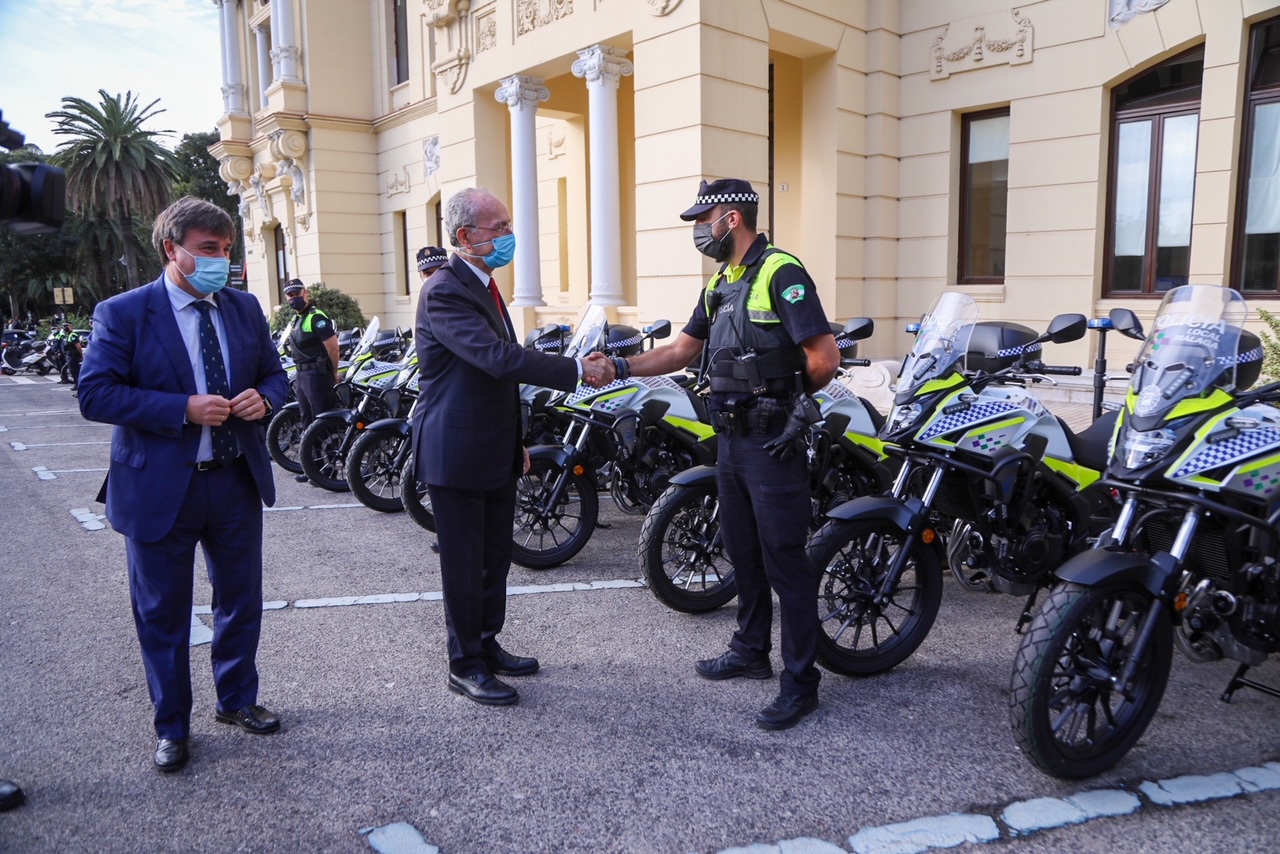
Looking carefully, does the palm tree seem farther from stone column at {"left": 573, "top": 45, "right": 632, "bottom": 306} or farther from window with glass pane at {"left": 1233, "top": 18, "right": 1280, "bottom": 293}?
window with glass pane at {"left": 1233, "top": 18, "right": 1280, "bottom": 293}

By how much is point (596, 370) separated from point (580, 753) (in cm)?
140

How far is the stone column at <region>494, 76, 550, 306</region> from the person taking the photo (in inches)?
479

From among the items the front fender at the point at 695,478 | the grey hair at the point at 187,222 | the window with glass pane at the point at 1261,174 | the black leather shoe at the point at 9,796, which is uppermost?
the window with glass pane at the point at 1261,174

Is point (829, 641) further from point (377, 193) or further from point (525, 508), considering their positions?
point (377, 193)

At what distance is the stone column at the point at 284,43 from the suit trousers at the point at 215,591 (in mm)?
18232

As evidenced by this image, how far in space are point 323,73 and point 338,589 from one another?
17042 millimetres

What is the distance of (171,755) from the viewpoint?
3012 millimetres

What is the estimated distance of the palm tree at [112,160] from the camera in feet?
111

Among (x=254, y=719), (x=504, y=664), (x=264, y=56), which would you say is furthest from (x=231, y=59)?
(x=254, y=719)

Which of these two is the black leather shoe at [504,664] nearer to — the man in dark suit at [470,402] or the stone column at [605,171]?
the man in dark suit at [470,402]

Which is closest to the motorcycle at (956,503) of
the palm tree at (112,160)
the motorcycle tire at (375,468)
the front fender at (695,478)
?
the front fender at (695,478)

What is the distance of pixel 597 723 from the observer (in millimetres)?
3312

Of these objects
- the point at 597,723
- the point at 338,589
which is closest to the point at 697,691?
the point at 597,723

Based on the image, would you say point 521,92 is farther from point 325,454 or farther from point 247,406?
point 247,406
